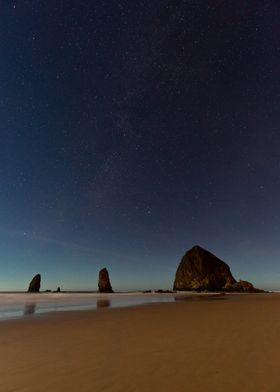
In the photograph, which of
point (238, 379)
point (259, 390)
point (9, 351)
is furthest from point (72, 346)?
point (259, 390)

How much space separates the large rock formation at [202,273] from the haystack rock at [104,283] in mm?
32370

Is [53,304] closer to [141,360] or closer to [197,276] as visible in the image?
[141,360]

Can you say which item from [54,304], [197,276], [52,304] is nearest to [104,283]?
[197,276]

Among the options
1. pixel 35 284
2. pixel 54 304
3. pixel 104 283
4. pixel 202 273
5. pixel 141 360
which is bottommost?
pixel 141 360

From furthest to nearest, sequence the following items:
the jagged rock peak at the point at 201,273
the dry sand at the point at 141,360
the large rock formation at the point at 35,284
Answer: the large rock formation at the point at 35,284 < the jagged rock peak at the point at 201,273 < the dry sand at the point at 141,360

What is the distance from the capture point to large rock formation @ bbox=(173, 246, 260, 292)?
352 ft

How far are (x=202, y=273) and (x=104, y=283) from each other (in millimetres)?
37679

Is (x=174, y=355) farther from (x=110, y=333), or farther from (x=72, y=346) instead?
(x=110, y=333)

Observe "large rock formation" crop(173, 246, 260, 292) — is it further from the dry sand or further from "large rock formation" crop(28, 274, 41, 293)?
the dry sand

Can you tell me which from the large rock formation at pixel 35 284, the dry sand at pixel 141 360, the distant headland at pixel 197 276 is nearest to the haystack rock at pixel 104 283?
the distant headland at pixel 197 276

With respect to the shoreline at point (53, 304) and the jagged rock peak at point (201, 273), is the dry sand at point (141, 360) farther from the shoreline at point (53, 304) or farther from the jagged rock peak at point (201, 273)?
the jagged rock peak at point (201, 273)

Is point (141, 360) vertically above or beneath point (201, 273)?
beneath

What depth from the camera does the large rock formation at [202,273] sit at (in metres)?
107

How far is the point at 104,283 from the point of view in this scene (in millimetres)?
98812
